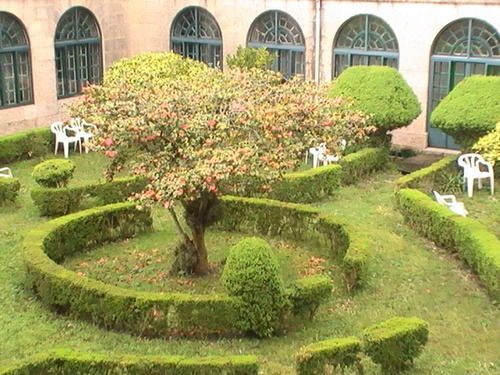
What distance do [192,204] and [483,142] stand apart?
5.51m

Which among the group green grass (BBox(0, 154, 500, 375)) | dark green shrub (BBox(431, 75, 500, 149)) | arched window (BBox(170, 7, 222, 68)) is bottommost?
green grass (BBox(0, 154, 500, 375))

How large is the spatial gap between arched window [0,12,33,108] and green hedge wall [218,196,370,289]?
9825 millimetres

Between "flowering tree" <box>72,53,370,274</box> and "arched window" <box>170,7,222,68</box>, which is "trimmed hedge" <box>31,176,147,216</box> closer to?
"flowering tree" <box>72,53,370,274</box>

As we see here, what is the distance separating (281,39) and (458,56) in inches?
204

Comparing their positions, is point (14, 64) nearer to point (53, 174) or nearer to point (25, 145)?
point (25, 145)

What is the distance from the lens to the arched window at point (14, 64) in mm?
22172

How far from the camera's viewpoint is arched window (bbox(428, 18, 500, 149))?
2066 cm

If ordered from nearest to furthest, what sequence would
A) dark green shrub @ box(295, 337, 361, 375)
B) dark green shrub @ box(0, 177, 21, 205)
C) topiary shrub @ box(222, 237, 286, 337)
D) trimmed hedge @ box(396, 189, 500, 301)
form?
dark green shrub @ box(295, 337, 361, 375) → topiary shrub @ box(222, 237, 286, 337) → trimmed hedge @ box(396, 189, 500, 301) → dark green shrub @ box(0, 177, 21, 205)

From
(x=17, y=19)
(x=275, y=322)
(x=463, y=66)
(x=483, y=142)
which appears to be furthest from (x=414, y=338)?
(x=17, y=19)

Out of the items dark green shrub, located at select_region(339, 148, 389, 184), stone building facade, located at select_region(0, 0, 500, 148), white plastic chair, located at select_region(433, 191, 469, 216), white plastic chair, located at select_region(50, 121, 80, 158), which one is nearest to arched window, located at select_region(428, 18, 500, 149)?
stone building facade, located at select_region(0, 0, 500, 148)

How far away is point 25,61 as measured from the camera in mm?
22828

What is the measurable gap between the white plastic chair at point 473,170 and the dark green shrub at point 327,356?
929cm

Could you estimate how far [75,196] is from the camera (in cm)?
1609

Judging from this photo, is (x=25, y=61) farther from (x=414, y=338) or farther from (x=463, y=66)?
(x=414, y=338)
